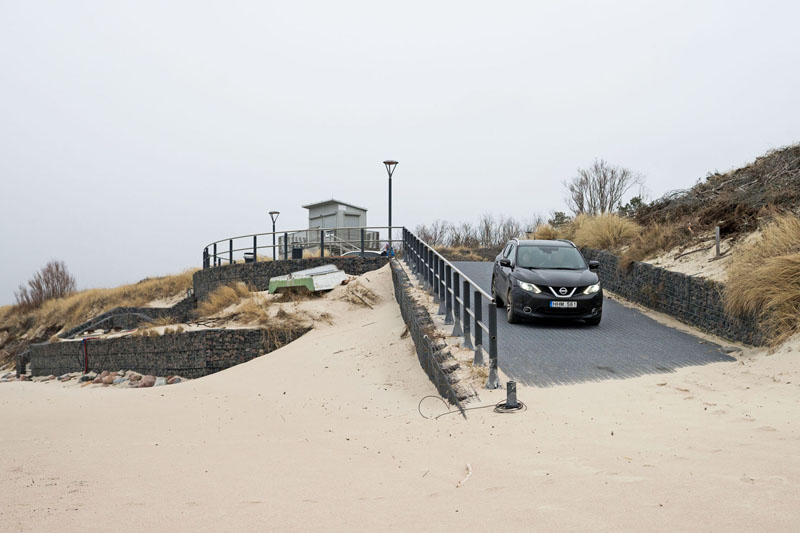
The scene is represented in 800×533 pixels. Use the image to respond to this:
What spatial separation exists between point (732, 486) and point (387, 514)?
2226 millimetres

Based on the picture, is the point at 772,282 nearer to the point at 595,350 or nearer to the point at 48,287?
the point at 595,350

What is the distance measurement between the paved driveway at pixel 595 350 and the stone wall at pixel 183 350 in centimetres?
711

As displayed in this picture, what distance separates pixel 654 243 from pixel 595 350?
7247 millimetres

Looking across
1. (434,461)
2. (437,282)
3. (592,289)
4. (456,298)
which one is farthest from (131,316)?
(434,461)

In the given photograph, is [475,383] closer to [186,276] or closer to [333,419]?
[333,419]

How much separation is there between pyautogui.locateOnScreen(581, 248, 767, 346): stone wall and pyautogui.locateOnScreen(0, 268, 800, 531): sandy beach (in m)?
1.22

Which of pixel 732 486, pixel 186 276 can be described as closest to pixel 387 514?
pixel 732 486

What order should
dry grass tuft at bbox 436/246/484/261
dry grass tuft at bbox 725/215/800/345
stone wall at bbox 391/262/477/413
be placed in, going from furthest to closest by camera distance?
1. dry grass tuft at bbox 436/246/484/261
2. dry grass tuft at bbox 725/215/800/345
3. stone wall at bbox 391/262/477/413

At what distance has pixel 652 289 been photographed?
46.3 ft

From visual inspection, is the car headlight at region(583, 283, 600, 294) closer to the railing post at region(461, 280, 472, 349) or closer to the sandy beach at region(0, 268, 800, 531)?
the sandy beach at region(0, 268, 800, 531)

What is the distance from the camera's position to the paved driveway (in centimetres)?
834

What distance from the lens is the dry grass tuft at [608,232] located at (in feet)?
62.2

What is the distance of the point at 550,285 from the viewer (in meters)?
11.7

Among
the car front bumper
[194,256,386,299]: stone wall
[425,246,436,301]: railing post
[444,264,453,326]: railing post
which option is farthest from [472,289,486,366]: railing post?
[194,256,386,299]: stone wall
